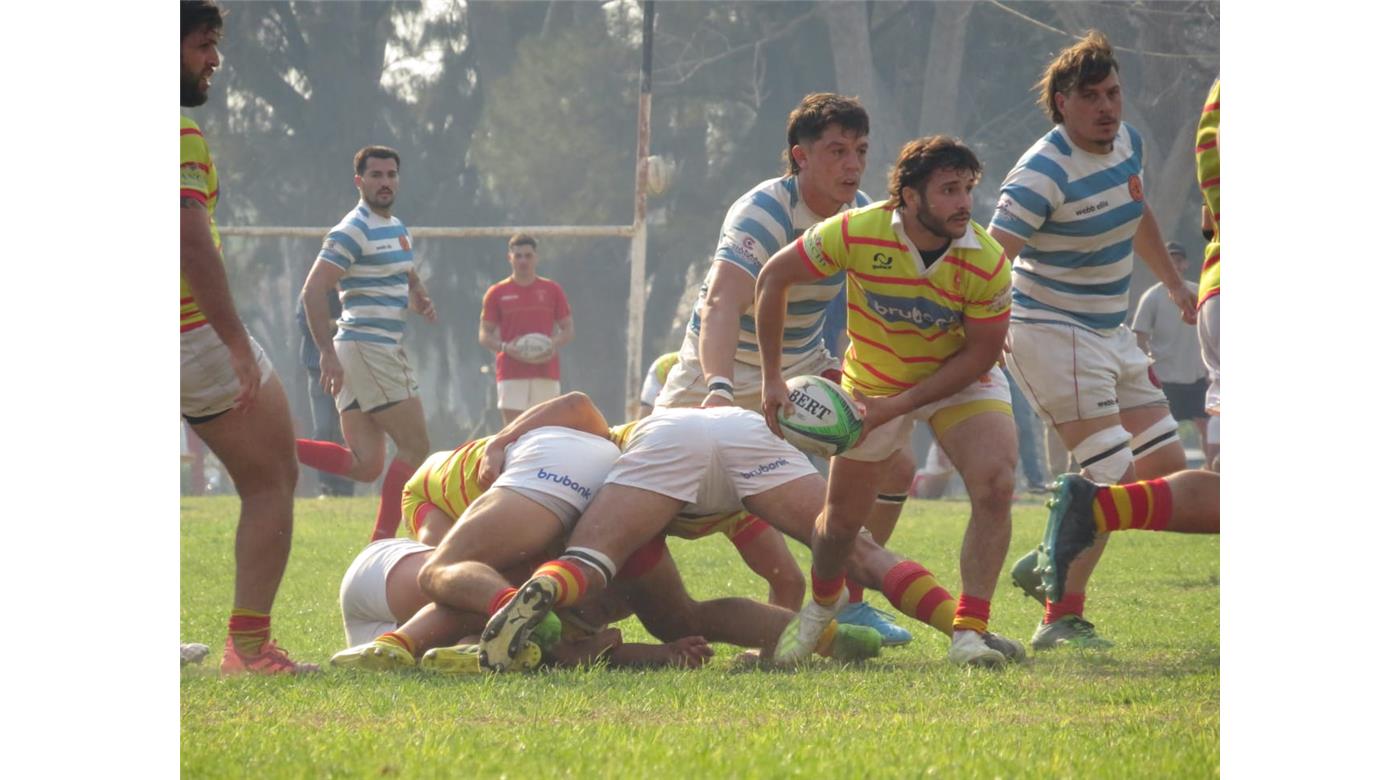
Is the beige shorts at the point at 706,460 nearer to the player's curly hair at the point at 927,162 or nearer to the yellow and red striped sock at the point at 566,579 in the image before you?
the yellow and red striped sock at the point at 566,579

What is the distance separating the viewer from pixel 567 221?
60.6ft

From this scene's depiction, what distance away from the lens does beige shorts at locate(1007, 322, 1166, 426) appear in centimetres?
553

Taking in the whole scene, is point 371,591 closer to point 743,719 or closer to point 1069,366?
point 743,719

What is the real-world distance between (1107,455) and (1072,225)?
685mm

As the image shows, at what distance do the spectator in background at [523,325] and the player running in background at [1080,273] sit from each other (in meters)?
Answer: 7.47

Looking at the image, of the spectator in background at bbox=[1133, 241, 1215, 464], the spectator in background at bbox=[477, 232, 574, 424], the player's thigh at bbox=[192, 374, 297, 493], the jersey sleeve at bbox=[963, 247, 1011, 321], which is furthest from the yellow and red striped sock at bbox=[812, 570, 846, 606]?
the spectator in background at bbox=[477, 232, 574, 424]

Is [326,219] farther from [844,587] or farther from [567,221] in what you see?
[844,587]

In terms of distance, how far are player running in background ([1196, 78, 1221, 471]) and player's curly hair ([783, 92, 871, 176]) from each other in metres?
1.25

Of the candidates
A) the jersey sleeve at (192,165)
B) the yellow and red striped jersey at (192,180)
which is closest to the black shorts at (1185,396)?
the yellow and red striped jersey at (192,180)

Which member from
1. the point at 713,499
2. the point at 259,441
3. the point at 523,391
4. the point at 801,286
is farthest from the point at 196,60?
the point at 523,391

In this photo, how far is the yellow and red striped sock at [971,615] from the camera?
490cm

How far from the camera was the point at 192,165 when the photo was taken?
465 cm
